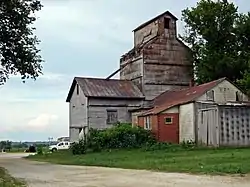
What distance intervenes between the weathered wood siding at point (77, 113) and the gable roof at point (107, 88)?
2.60 ft

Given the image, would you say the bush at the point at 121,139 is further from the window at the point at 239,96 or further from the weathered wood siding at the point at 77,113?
the window at the point at 239,96

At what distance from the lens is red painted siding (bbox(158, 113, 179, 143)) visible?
4131 centimetres

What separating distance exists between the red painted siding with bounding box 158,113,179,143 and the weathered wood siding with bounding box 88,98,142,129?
8553 mm

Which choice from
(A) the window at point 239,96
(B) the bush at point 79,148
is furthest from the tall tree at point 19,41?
(A) the window at point 239,96

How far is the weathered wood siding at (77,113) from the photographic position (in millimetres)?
49469

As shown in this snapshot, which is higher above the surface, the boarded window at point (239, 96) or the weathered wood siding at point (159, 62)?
the weathered wood siding at point (159, 62)

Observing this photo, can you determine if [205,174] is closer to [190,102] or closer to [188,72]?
[190,102]

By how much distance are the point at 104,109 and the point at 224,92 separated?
41.1 feet

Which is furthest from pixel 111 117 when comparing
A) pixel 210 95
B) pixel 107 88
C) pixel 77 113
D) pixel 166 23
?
pixel 166 23

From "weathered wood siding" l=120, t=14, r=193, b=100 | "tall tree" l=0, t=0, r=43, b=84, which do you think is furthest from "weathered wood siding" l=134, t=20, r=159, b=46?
"tall tree" l=0, t=0, r=43, b=84

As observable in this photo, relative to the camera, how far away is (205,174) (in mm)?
18078

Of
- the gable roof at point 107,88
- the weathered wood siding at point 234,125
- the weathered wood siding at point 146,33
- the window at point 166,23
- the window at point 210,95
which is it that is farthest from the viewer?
the window at point 166,23

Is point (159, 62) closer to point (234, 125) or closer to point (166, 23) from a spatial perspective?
point (166, 23)

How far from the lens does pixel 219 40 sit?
177 ft
